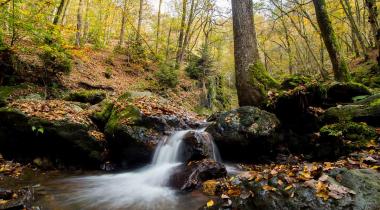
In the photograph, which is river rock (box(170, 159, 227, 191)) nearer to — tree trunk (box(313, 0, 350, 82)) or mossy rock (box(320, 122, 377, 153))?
mossy rock (box(320, 122, 377, 153))

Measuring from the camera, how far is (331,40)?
30.3 feet

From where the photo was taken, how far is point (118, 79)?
17.2 m

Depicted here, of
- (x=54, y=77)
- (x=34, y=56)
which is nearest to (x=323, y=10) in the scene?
(x=54, y=77)

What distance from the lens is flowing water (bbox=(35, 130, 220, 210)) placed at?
A: 5.07 meters

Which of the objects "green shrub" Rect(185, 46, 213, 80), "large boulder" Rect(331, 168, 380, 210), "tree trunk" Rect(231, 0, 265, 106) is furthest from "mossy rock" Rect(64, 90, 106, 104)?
"large boulder" Rect(331, 168, 380, 210)

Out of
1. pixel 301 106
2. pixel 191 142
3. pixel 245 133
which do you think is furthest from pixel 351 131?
pixel 191 142

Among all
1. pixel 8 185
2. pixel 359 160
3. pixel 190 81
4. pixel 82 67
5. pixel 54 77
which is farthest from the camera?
pixel 190 81

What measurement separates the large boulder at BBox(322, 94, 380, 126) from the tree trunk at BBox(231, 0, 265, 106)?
2107 mm

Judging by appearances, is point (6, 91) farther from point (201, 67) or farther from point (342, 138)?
point (201, 67)

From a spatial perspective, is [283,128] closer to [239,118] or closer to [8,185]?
[239,118]

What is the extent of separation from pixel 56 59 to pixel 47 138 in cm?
521

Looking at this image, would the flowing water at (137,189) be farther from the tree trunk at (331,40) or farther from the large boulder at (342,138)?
the tree trunk at (331,40)

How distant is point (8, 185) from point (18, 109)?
2.64 metres

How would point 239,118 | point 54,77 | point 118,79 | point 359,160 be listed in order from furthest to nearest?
point 118,79 → point 54,77 → point 239,118 → point 359,160
